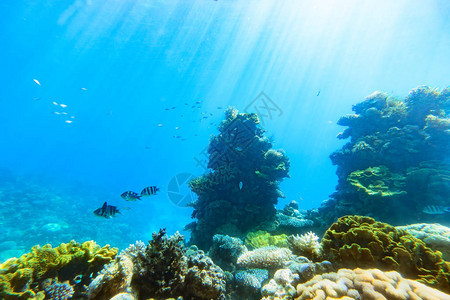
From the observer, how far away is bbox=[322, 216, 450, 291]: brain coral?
292 centimetres

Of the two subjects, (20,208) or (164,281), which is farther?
(20,208)

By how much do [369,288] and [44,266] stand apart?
465 cm

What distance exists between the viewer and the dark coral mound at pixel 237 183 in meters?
9.95

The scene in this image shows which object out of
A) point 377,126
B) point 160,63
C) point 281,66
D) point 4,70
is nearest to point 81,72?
point 4,70

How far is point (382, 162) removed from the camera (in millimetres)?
10695

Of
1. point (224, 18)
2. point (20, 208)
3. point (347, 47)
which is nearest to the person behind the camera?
point (20, 208)

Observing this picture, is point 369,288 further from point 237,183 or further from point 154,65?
point 154,65

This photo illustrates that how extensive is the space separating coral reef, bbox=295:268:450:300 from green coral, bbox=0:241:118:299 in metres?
3.65

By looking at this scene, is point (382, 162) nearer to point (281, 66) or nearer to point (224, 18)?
point (224, 18)

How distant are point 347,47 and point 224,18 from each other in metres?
26.6

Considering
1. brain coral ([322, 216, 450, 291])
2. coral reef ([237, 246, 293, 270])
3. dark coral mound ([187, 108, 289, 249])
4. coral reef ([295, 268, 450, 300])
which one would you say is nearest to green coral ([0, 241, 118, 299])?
coral reef ([237, 246, 293, 270])

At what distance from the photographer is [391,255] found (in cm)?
310

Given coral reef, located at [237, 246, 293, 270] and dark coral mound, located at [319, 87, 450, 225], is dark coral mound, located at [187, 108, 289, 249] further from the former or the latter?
coral reef, located at [237, 246, 293, 270]

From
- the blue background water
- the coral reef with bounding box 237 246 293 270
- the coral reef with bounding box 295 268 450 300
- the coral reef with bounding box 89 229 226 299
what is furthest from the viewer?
the blue background water
